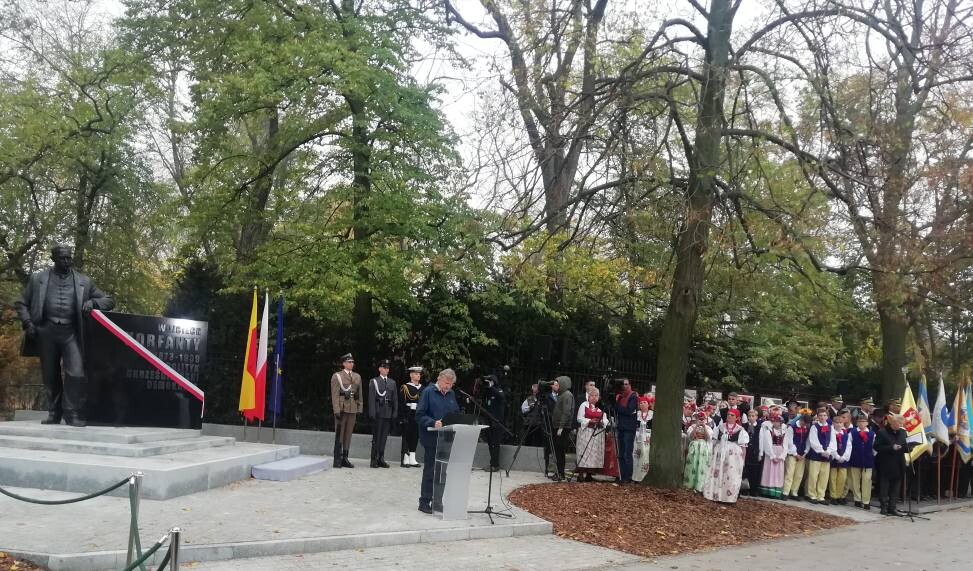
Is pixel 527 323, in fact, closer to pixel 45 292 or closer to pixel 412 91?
pixel 412 91

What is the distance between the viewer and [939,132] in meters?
14.2

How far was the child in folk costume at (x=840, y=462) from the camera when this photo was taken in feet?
53.3

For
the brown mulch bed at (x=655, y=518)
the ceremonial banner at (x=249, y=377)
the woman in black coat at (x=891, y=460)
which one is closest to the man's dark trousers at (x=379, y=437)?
the ceremonial banner at (x=249, y=377)

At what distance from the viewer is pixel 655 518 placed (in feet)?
38.2

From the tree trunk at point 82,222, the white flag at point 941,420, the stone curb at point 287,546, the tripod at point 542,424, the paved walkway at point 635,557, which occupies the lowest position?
the paved walkway at point 635,557

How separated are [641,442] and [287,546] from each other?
916 centimetres

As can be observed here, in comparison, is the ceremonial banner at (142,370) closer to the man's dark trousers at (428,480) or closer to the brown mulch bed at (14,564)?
the man's dark trousers at (428,480)

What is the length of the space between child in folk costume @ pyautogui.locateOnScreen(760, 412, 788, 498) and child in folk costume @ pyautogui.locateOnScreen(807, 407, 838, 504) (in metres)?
0.54

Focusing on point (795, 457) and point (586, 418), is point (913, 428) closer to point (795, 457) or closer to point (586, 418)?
point (795, 457)

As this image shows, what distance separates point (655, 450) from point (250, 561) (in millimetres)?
8121

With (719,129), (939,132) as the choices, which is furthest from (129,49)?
(939,132)

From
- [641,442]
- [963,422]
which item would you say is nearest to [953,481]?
[963,422]

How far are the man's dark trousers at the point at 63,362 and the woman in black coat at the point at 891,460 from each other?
14340 millimetres

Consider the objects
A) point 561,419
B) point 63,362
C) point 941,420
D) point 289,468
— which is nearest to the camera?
point 63,362
